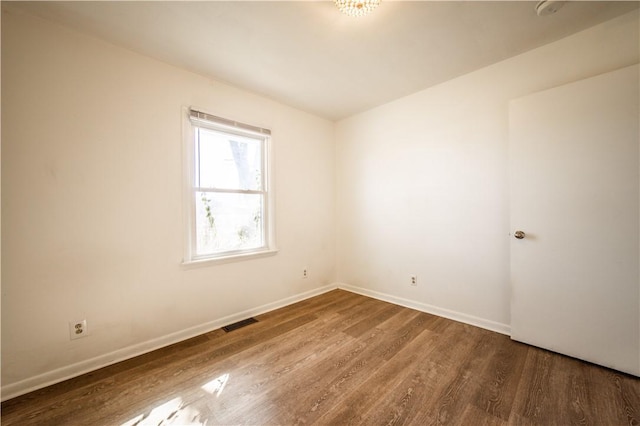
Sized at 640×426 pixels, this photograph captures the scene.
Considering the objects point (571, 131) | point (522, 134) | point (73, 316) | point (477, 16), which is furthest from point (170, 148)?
point (571, 131)

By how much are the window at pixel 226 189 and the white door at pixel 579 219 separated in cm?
255

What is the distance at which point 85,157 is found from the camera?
1919 mm

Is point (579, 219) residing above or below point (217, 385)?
above

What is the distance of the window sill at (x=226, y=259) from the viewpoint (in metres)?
2.43

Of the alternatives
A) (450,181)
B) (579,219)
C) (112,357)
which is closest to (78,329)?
(112,357)

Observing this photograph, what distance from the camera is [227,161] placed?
2.79m

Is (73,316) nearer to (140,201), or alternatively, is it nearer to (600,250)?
(140,201)

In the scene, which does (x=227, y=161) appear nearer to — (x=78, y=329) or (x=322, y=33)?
(x=322, y=33)

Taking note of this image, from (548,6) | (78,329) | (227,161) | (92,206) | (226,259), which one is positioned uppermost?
(548,6)

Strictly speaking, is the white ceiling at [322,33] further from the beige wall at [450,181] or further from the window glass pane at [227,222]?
the window glass pane at [227,222]

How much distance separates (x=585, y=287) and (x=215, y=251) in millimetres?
3213

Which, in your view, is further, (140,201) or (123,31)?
(140,201)

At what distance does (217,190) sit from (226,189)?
100mm

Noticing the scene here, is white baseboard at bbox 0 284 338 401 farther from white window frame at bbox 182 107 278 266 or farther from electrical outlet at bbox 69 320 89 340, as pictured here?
white window frame at bbox 182 107 278 266
